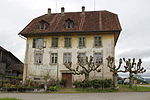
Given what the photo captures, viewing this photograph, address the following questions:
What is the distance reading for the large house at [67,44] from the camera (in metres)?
28.9

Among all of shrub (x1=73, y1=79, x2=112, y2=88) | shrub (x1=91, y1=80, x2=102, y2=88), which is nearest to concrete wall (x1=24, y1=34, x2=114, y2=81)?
shrub (x1=73, y1=79, x2=112, y2=88)

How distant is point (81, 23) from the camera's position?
31.4 meters

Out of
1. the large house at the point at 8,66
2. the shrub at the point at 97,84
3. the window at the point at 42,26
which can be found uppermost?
the window at the point at 42,26

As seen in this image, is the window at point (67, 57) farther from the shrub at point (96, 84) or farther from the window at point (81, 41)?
the shrub at point (96, 84)

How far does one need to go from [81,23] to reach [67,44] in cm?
392

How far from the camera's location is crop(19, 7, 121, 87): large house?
2888cm

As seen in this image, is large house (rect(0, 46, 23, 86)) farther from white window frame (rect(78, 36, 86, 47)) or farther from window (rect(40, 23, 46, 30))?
Result: white window frame (rect(78, 36, 86, 47))

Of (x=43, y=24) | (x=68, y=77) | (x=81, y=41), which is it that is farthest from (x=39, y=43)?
(x=68, y=77)

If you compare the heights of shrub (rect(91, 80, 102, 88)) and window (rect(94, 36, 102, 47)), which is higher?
window (rect(94, 36, 102, 47))

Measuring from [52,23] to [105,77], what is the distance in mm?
11676

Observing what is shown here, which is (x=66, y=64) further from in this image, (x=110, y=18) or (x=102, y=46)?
(x=110, y=18)

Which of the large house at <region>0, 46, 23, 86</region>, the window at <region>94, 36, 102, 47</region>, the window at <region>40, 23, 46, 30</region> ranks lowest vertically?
the large house at <region>0, 46, 23, 86</region>

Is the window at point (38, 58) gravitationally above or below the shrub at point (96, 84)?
above

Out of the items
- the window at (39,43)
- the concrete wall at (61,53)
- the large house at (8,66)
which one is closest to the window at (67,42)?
the concrete wall at (61,53)
